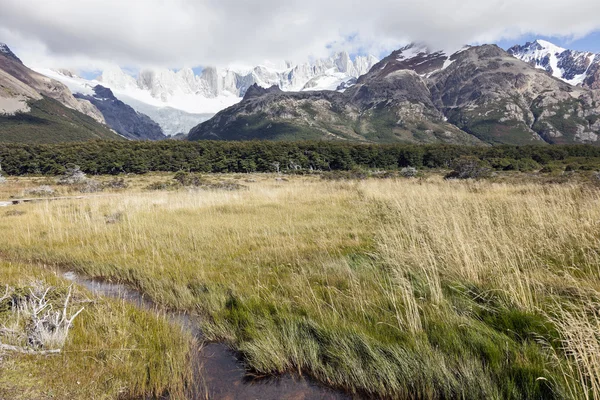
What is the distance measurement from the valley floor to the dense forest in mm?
63197

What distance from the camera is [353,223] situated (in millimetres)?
9539

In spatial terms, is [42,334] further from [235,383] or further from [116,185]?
[116,185]

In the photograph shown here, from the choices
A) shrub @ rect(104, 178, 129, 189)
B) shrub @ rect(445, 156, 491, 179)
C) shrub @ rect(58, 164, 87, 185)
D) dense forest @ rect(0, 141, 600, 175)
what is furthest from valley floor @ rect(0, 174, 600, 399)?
dense forest @ rect(0, 141, 600, 175)

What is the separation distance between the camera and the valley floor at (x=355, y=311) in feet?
9.39

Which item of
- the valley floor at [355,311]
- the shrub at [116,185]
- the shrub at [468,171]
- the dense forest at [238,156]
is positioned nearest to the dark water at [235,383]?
the valley floor at [355,311]

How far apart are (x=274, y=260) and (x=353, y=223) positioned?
151 inches

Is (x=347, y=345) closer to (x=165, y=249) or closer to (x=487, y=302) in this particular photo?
(x=487, y=302)

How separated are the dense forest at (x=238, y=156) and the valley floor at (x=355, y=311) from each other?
2488 inches

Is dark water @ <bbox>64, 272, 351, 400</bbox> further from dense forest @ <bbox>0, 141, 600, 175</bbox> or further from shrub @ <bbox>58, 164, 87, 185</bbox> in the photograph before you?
dense forest @ <bbox>0, 141, 600, 175</bbox>

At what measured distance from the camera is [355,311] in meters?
4.07

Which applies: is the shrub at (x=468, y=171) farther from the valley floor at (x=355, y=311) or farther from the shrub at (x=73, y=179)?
the shrub at (x=73, y=179)

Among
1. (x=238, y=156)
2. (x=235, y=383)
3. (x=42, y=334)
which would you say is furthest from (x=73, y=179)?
(x=235, y=383)

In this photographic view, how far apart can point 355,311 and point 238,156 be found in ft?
→ 284

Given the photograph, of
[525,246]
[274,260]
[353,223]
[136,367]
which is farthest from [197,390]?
[353,223]
